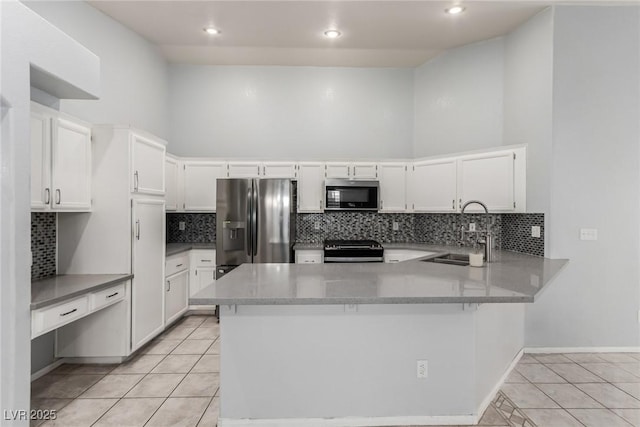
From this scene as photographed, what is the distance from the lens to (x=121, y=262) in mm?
3076

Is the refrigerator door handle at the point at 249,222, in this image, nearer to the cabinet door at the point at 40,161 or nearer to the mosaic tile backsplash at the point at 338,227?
the mosaic tile backsplash at the point at 338,227

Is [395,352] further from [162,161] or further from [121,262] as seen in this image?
[162,161]

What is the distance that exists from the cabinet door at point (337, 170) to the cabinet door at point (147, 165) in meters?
2.05

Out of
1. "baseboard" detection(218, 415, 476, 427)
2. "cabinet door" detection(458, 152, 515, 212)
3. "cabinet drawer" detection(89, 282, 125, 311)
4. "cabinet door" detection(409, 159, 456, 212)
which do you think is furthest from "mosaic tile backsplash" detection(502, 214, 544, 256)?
"cabinet drawer" detection(89, 282, 125, 311)

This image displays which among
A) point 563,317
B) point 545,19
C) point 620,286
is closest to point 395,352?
point 563,317

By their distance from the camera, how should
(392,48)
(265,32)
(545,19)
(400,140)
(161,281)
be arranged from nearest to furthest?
(545,19) → (161,281) → (265,32) → (392,48) → (400,140)

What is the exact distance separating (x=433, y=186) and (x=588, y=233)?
1.68 metres

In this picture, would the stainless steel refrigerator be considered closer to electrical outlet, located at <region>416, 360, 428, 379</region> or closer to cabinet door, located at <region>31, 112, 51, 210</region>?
cabinet door, located at <region>31, 112, 51, 210</region>

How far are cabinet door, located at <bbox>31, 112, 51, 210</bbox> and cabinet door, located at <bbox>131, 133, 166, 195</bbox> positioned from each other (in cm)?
66

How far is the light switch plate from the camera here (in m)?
3.28

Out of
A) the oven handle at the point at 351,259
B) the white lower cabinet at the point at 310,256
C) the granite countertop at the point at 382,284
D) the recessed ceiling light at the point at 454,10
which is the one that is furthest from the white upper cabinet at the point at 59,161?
the recessed ceiling light at the point at 454,10

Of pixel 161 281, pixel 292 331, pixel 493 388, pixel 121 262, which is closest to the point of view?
pixel 292 331

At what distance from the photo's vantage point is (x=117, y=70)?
3.70 m

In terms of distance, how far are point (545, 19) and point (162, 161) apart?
4174mm
